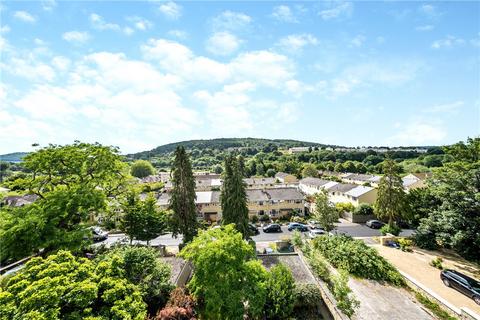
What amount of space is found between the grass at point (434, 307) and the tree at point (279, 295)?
1063 cm

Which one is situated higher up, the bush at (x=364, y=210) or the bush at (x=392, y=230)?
the bush at (x=364, y=210)

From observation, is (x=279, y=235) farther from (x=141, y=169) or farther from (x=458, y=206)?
(x=141, y=169)

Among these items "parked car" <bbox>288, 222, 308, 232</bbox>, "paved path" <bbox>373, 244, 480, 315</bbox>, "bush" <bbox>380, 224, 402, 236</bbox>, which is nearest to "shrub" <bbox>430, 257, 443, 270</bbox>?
"paved path" <bbox>373, 244, 480, 315</bbox>

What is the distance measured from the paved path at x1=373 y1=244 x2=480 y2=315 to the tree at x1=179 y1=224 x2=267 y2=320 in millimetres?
16201

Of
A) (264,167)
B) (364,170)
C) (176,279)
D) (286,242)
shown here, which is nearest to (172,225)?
(176,279)

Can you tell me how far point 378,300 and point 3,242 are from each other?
2761 centimetres

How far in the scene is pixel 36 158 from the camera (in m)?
18.8

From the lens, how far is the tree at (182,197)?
29922 mm

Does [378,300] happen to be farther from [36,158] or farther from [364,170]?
[364,170]

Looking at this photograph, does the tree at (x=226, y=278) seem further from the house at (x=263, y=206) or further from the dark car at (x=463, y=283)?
the house at (x=263, y=206)

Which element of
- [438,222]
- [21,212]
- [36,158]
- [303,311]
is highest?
[36,158]

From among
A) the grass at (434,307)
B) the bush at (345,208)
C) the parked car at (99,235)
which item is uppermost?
the bush at (345,208)

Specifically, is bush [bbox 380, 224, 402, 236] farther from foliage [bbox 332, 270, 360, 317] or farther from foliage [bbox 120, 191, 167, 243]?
foliage [bbox 120, 191, 167, 243]

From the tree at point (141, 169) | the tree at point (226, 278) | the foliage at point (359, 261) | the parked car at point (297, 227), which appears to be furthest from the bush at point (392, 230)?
the tree at point (141, 169)
